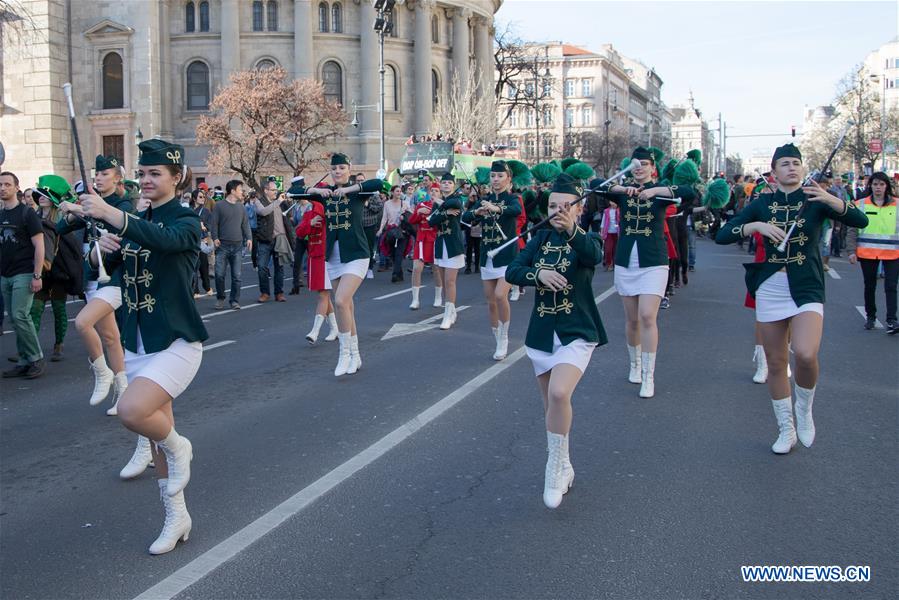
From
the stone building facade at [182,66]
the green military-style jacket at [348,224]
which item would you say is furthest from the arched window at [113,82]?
the green military-style jacket at [348,224]

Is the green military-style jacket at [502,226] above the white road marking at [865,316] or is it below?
above

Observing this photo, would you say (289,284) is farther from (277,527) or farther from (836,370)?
(277,527)

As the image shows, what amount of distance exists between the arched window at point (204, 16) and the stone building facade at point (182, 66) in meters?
0.08

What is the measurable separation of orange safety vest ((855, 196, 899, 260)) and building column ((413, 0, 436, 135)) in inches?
2219

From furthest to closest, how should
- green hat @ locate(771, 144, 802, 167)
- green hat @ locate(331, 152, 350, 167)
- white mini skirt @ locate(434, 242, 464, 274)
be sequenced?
white mini skirt @ locate(434, 242, 464, 274), green hat @ locate(331, 152, 350, 167), green hat @ locate(771, 144, 802, 167)

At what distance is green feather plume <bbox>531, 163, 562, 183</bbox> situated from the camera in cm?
953

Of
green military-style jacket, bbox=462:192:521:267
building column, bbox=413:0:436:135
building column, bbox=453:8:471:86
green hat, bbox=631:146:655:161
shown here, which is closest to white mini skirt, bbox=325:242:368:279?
green military-style jacket, bbox=462:192:521:267

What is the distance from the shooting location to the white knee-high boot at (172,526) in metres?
4.74

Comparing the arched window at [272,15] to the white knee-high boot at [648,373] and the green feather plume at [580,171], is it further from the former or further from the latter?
the white knee-high boot at [648,373]

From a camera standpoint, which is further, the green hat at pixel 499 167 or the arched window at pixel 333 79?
the arched window at pixel 333 79

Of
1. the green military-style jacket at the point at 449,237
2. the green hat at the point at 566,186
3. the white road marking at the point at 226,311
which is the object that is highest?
the green hat at the point at 566,186

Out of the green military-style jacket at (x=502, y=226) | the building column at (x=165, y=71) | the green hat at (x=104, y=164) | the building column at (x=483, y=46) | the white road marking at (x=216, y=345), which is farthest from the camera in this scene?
the building column at (x=483, y=46)

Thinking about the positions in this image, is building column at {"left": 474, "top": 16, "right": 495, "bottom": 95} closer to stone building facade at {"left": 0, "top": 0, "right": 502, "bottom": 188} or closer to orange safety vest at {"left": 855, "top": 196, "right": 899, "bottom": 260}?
stone building facade at {"left": 0, "top": 0, "right": 502, "bottom": 188}

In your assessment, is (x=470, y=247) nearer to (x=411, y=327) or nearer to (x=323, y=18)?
(x=411, y=327)
